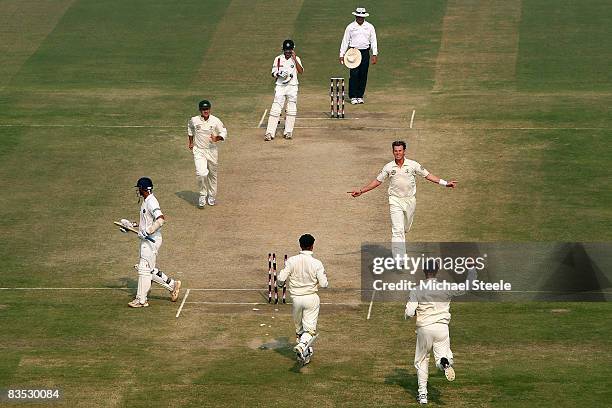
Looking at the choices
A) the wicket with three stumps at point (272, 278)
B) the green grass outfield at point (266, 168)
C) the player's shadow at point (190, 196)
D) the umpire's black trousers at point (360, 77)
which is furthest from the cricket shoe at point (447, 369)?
the umpire's black trousers at point (360, 77)

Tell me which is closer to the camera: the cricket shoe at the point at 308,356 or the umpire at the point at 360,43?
the cricket shoe at the point at 308,356

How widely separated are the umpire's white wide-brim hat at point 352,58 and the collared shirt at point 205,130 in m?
7.82

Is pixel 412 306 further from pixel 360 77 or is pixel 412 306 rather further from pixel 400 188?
pixel 360 77

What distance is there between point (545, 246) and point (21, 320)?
10.6 meters

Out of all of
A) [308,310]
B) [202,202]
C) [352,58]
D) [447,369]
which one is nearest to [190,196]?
[202,202]

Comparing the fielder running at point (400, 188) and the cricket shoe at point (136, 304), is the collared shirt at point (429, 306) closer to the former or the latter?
the fielder running at point (400, 188)

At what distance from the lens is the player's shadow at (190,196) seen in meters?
32.8

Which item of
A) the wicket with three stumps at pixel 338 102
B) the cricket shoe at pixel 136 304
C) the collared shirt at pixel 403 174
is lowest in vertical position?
the cricket shoe at pixel 136 304

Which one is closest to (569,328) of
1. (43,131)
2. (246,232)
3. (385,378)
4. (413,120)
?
(385,378)

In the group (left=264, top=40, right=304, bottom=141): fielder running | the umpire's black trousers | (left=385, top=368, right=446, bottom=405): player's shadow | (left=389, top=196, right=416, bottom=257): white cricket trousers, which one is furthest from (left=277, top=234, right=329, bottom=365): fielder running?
the umpire's black trousers

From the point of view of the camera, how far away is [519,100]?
131 ft

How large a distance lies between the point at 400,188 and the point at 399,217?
565 millimetres

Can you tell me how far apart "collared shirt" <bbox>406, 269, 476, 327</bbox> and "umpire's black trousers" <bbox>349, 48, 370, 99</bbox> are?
17981mm

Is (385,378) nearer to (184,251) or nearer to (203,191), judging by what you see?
(184,251)
